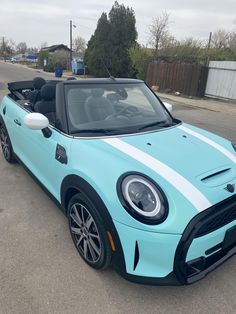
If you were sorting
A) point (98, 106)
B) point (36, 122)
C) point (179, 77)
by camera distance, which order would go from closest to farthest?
point (36, 122) < point (98, 106) < point (179, 77)

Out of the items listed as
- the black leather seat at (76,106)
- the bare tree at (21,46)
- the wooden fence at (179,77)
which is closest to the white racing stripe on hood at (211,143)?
the black leather seat at (76,106)

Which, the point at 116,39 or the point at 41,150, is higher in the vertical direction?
the point at 116,39

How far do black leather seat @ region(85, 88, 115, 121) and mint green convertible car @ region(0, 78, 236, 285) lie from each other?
0.04 ft

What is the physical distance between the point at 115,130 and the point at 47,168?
810 millimetres

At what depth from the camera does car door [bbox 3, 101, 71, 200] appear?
2734mm

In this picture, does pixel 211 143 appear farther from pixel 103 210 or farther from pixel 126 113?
pixel 103 210

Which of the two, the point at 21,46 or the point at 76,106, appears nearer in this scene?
the point at 76,106

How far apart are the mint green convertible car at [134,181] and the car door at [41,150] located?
0.01m

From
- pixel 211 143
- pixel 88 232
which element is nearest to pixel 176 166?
pixel 211 143

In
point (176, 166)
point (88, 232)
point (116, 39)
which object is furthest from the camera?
point (116, 39)

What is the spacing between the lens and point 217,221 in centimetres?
207

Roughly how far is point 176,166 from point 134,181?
0.40 meters

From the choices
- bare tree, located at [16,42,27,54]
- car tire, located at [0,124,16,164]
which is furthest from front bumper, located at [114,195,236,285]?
bare tree, located at [16,42,27,54]

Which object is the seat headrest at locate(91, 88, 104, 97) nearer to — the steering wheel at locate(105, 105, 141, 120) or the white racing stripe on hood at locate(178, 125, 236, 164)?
the steering wheel at locate(105, 105, 141, 120)
